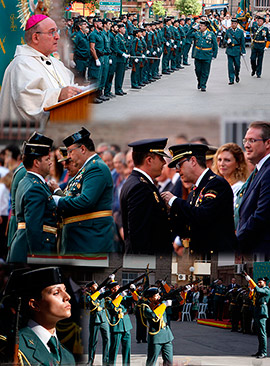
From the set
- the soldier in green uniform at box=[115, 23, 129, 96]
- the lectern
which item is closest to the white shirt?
the lectern

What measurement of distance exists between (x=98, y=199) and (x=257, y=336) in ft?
5.40

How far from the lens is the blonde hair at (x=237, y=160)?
5715 mm

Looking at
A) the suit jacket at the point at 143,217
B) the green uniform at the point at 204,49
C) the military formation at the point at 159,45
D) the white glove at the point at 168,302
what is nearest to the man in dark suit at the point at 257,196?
the suit jacket at the point at 143,217

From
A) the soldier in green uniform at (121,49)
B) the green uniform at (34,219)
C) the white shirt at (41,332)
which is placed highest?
the soldier in green uniform at (121,49)

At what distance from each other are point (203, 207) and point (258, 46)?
8354mm

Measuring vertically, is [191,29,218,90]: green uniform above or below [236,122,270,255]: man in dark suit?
above

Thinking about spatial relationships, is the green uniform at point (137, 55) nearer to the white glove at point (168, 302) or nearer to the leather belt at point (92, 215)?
the white glove at point (168, 302)

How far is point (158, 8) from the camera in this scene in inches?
299

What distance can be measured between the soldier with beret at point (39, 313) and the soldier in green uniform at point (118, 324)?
54 cm

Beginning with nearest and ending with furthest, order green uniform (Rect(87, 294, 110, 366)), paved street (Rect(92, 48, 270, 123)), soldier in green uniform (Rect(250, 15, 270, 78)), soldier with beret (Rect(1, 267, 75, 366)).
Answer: soldier with beret (Rect(1, 267, 75, 366)), paved street (Rect(92, 48, 270, 123)), green uniform (Rect(87, 294, 110, 366)), soldier in green uniform (Rect(250, 15, 270, 78))

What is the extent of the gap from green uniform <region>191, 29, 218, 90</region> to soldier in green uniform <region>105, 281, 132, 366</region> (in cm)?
500

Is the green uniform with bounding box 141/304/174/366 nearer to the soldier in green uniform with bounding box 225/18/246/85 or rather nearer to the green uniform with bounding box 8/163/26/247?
the green uniform with bounding box 8/163/26/247

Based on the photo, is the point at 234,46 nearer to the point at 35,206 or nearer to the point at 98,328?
the point at 98,328

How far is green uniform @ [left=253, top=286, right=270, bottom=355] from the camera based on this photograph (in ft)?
20.8
